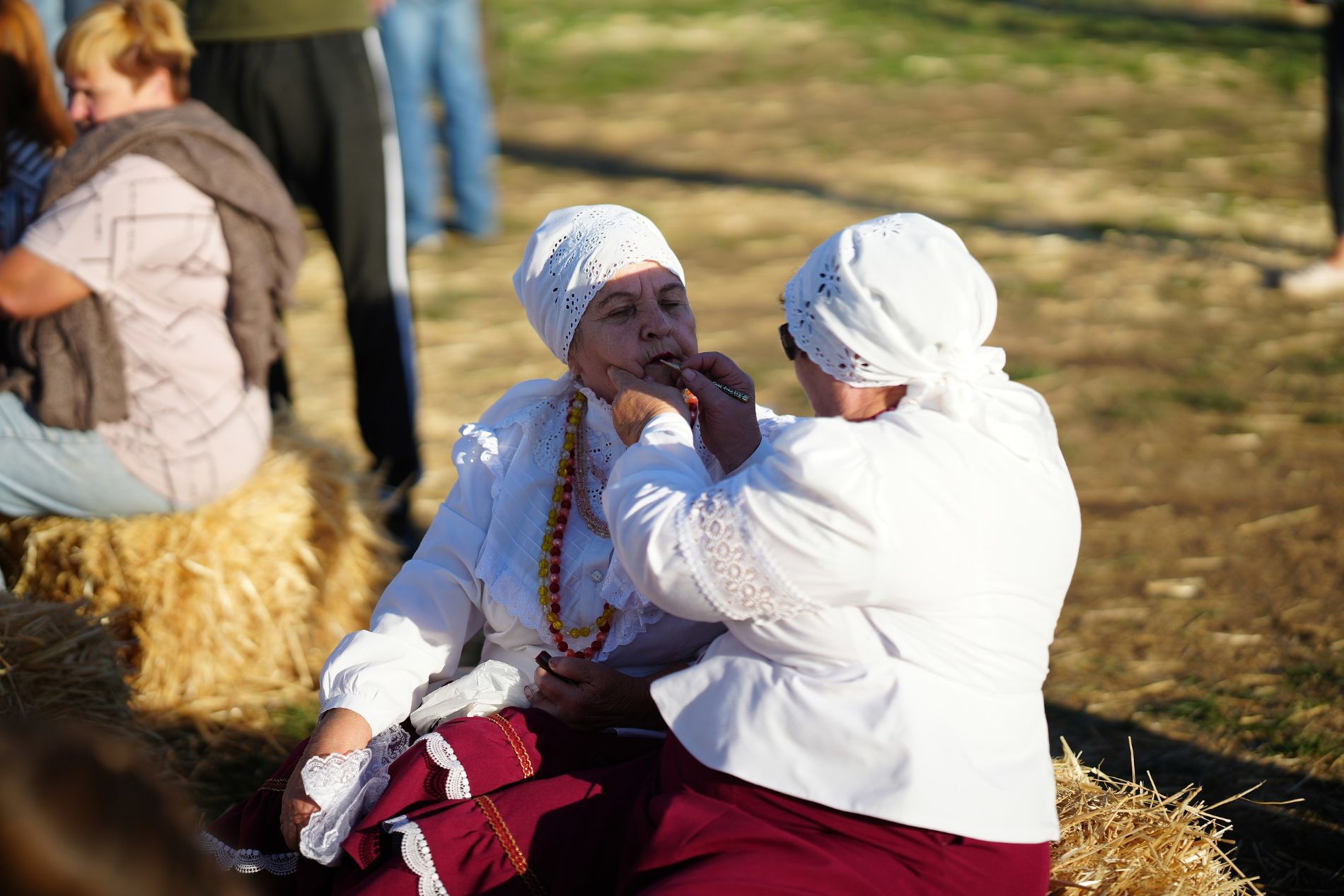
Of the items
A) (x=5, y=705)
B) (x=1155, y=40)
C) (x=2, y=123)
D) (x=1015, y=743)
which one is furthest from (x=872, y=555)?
(x=1155, y=40)

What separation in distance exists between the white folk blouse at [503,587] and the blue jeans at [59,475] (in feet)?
4.92

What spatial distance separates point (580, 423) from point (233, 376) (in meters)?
1.62

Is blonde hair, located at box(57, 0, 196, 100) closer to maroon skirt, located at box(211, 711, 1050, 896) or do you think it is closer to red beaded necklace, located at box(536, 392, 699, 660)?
red beaded necklace, located at box(536, 392, 699, 660)

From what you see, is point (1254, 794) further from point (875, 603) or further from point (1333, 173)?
point (1333, 173)

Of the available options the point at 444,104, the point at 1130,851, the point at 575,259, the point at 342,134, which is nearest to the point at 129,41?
the point at 342,134

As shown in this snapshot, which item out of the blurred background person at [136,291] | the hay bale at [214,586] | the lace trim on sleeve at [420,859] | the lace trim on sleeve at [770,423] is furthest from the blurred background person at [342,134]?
the lace trim on sleeve at [420,859]

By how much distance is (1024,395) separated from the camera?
2.12 m

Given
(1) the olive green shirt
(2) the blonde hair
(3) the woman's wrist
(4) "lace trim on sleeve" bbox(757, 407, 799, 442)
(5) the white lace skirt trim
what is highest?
(2) the blonde hair

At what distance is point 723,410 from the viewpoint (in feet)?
8.03

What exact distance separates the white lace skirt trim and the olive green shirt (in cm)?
329

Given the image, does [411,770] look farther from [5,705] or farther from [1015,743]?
[5,705]

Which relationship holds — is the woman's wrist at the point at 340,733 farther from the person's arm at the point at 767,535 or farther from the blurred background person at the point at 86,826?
the blurred background person at the point at 86,826

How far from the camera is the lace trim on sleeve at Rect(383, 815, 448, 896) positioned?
208 cm

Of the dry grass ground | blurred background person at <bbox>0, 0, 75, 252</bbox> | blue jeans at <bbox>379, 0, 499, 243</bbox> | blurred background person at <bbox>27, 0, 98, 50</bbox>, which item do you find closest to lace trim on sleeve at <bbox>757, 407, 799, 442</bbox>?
the dry grass ground
